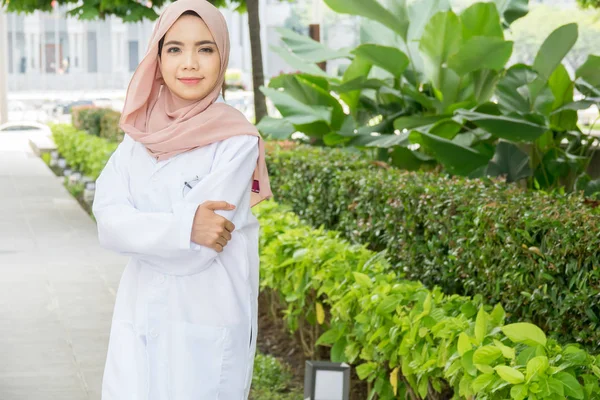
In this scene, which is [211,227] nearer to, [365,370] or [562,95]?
[365,370]

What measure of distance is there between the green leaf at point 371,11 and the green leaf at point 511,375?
4223mm

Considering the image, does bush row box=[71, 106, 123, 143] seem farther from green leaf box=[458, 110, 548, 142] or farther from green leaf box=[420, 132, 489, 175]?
green leaf box=[458, 110, 548, 142]

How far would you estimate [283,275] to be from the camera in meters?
5.64

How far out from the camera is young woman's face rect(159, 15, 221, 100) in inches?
108

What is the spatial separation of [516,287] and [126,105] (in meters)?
1.99

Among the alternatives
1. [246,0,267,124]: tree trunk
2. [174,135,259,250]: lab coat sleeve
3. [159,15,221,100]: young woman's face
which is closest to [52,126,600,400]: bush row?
[174,135,259,250]: lab coat sleeve

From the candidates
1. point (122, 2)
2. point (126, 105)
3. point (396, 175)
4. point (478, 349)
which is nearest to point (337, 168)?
point (396, 175)

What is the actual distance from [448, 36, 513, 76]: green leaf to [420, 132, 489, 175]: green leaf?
1.91ft

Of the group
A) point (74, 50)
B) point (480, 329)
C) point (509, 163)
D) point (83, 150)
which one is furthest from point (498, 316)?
point (74, 50)

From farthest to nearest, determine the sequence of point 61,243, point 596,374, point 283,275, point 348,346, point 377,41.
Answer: point 61,243 < point 377,41 < point 283,275 < point 348,346 < point 596,374

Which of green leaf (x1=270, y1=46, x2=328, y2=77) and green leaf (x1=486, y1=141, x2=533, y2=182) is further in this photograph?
green leaf (x1=270, y1=46, x2=328, y2=77)

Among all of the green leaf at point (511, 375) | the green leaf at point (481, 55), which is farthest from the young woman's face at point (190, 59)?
the green leaf at point (481, 55)

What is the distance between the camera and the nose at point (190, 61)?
2.73 meters

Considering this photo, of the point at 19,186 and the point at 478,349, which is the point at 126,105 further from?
the point at 19,186
